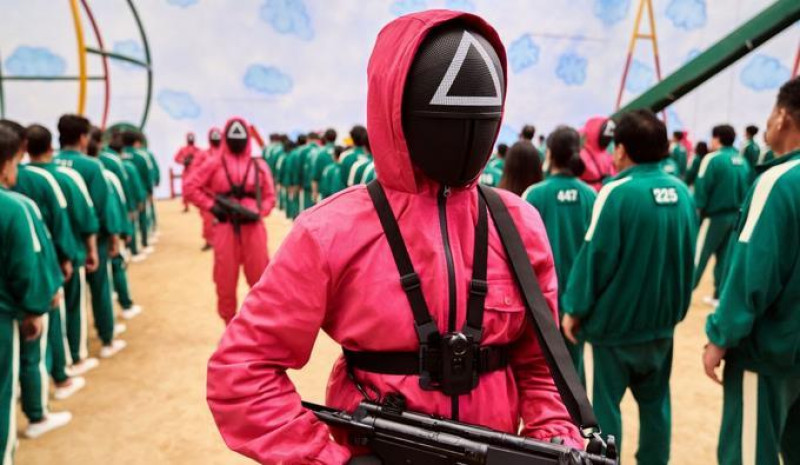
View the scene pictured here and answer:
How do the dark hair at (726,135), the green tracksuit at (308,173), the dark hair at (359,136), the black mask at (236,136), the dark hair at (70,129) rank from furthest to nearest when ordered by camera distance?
the green tracksuit at (308,173), the dark hair at (359,136), the dark hair at (726,135), the black mask at (236,136), the dark hair at (70,129)

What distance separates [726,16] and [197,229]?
12.3 m

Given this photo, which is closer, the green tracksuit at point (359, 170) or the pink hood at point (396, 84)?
the pink hood at point (396, 84)

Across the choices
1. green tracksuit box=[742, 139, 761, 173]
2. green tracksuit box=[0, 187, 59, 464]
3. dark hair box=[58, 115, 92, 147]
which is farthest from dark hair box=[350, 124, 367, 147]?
green tracksuit box=[742, 139, 761, 173]

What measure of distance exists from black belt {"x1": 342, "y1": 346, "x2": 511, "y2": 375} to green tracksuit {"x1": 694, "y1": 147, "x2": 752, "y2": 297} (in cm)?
485

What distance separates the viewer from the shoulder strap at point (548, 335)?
1111 mm

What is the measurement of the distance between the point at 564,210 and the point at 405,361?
216cm

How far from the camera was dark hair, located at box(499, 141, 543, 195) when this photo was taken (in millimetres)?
3074

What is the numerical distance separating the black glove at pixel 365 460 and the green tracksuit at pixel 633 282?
1.61 metres

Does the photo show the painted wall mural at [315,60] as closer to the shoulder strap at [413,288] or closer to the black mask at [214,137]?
the black mask at [214,137]

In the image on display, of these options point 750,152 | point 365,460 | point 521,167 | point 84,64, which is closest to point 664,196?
point 521,167

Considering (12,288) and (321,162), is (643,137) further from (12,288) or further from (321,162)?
(321,162)

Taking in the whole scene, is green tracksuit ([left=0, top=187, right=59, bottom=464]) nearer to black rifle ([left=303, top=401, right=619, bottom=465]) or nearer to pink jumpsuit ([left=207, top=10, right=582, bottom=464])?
pink jumpsuit ([left=207, top=10, right=582, bottom=464])

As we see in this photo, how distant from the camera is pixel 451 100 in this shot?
1.03 meters

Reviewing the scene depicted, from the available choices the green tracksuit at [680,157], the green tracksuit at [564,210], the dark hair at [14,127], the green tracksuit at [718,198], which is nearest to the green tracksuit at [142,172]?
the dark hair at [14,127]
